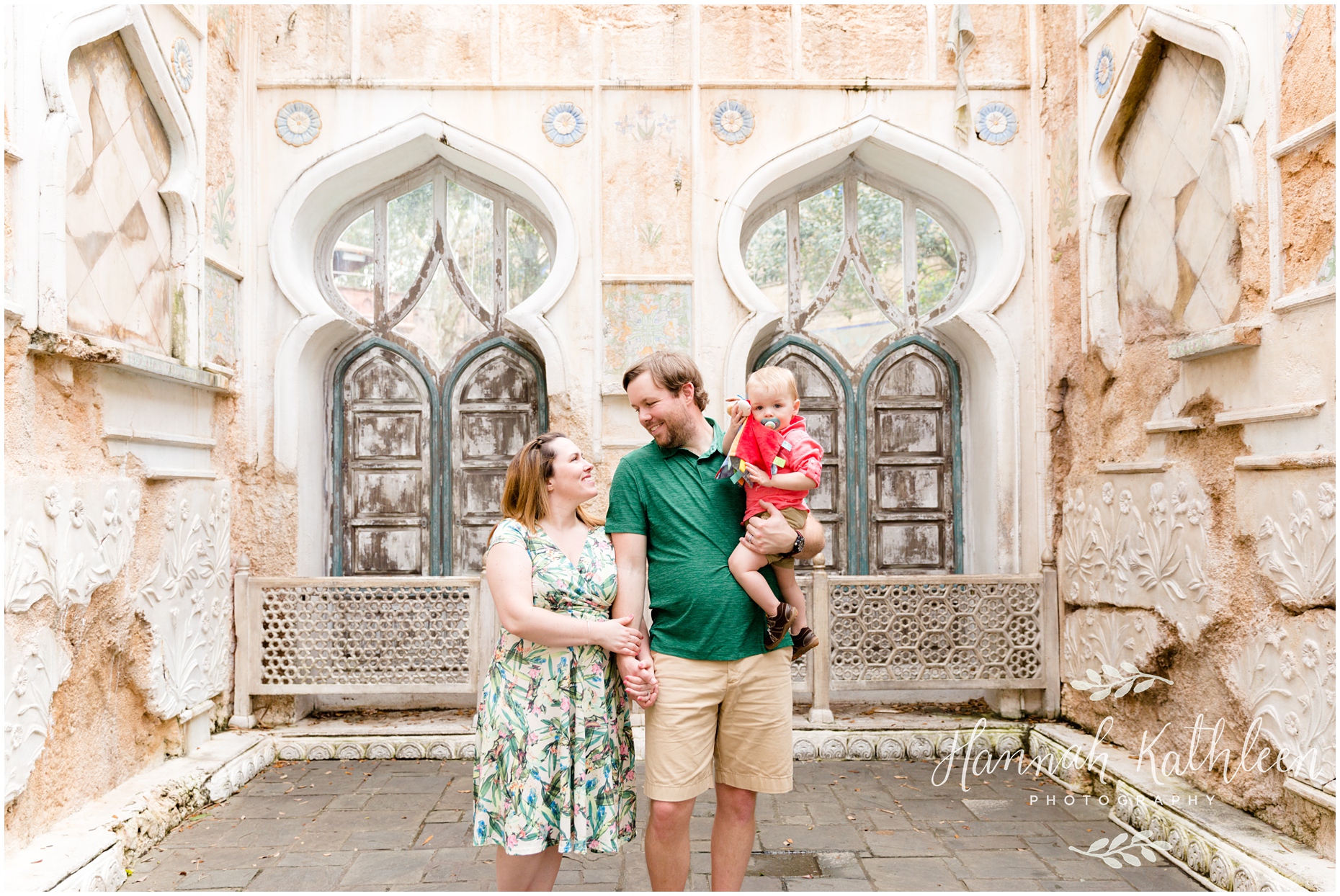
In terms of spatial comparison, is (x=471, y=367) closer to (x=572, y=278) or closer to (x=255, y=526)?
(x=572, y=278)

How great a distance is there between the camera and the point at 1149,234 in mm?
4875

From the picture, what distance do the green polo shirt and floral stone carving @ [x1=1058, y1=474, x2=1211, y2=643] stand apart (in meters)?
2.49

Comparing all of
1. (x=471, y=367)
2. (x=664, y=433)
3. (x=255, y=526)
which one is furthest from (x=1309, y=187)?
(x=255, y=526)

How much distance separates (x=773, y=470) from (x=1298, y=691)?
96.4 inches

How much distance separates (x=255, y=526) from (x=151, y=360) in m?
1.66

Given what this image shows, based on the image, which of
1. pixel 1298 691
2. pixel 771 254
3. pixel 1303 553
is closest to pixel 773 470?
pixel 1303 553

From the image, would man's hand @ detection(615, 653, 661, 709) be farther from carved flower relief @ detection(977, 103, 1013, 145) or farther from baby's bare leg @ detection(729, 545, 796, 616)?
carved flower relief @ detection(977, 103, 1013, 145)

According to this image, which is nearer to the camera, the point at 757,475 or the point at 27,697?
the point at 757,475

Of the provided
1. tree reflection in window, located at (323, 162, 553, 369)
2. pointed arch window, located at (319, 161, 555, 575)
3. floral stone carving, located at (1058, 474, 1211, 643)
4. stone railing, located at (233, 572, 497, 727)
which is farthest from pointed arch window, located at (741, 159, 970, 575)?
stone railing, located at (233, 572, 497, 727)

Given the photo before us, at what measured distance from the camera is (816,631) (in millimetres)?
5484

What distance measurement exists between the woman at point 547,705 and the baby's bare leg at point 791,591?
0.53 m

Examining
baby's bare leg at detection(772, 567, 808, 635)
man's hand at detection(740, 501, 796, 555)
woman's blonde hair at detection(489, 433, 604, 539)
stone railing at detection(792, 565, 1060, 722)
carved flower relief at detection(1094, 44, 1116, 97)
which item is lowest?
stone railing at detection(792, 565, 1060, 722)

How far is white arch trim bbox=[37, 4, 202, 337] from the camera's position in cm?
375

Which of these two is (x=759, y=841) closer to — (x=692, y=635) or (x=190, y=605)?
(x=692, y=635)
